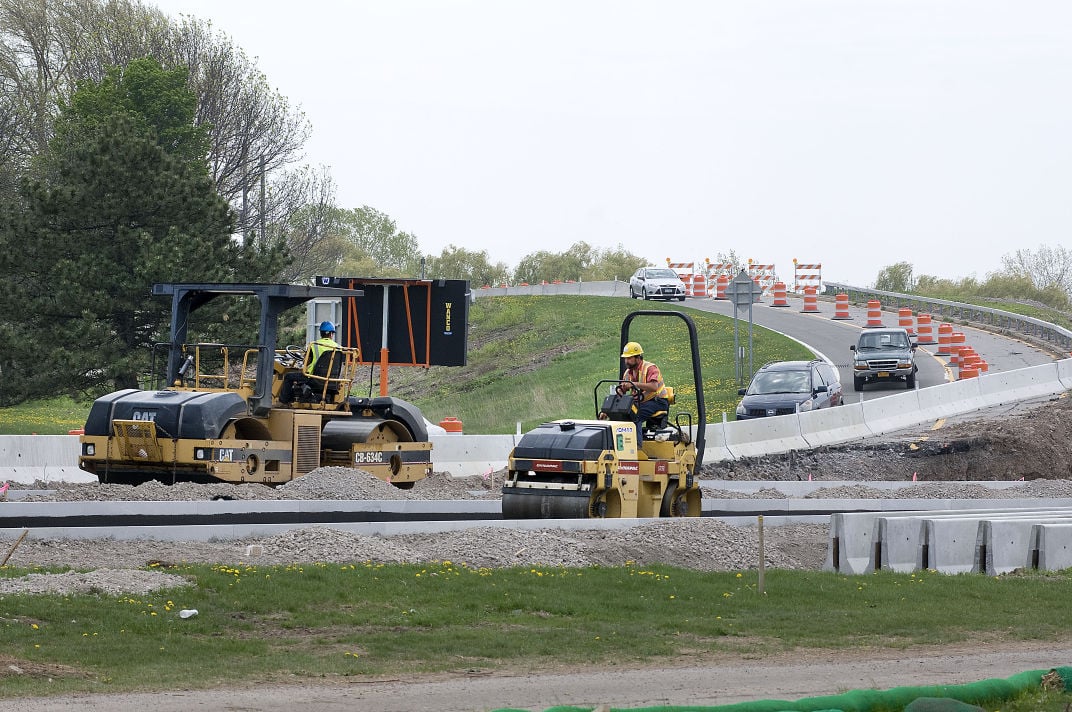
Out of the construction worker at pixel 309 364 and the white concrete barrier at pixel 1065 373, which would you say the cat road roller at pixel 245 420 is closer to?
the construction worker at pixel 309 364

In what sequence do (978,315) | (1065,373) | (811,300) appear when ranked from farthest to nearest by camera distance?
(811,300) < (978,315) < (1065,373)

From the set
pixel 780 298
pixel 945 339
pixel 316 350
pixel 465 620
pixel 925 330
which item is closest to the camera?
pixel 465 620

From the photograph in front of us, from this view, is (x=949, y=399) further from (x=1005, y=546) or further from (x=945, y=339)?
(x=1005, y=546)

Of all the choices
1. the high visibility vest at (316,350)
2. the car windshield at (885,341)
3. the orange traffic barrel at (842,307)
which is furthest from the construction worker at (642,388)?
the orange traffic barrel at (842,307)

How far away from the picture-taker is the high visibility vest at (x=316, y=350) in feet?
67.9

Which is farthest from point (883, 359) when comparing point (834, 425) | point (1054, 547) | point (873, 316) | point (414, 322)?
point (1054, 547)

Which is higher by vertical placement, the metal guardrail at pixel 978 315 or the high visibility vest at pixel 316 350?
the metal guardrail at pixel 978 315

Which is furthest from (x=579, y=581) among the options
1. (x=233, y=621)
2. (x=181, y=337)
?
(x=181, y=337)

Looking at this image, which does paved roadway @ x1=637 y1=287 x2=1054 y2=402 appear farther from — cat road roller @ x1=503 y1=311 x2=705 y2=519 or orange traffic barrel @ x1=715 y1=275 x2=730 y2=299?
cat road roller @ x1=503 y1=311 x2=705 y2=519

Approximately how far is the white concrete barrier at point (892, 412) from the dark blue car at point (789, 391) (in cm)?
112

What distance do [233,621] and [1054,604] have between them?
7.99 metres

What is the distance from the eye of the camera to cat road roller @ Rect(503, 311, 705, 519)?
17.0m

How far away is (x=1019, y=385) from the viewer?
3625 centimetres

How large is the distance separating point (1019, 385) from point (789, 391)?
7.12m
